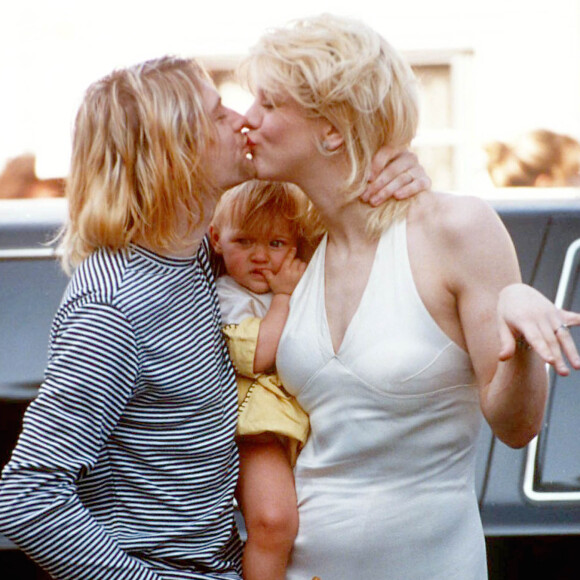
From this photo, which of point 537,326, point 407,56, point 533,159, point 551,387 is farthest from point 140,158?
point 533,159

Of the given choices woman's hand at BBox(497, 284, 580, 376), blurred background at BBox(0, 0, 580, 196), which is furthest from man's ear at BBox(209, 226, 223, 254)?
blurred background at BBox(0, 0, 580, 196)

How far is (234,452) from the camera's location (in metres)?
1.98

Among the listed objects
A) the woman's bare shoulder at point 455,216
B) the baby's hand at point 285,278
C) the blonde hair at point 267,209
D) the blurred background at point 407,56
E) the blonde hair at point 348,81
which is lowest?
the blurred background at point 407,56

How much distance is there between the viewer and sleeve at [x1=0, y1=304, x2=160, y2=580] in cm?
170

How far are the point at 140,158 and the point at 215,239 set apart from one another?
371mm

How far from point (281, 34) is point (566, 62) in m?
5.55

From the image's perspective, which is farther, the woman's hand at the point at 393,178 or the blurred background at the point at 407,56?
the blurred background at the point at 407,56

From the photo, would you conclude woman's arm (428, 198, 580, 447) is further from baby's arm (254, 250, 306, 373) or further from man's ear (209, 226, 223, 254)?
man's ear (209, 226, 223, 254)

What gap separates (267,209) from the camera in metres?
2.13

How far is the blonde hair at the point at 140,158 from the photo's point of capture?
6.09 ft

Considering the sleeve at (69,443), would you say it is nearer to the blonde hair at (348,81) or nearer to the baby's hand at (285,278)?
the baby's hand at (285,278)

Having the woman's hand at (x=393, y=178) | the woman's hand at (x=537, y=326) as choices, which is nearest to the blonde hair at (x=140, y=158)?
the woman's hand at (x=393, y=178)

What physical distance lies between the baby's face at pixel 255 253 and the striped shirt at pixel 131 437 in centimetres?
13

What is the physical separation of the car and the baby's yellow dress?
0.48m
